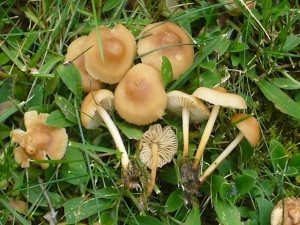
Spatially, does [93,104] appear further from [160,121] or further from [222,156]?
[222,156]

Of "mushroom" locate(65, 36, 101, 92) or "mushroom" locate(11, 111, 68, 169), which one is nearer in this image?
"mushroom" locate(11, 111, 68, 169)

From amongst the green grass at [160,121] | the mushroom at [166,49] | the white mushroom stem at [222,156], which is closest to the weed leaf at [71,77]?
the green grass at [160,121]

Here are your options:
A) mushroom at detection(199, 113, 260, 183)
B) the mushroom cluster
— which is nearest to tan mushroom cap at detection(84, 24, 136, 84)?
the mushroom cluster

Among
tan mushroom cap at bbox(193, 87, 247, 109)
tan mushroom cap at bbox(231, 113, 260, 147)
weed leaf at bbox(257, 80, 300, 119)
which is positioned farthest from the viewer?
weed leaf at bbox(257, 80, 300, 119)

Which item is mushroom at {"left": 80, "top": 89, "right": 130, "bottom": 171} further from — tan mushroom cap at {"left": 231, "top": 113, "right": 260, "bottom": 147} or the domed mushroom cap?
tan mushroom cap at {"left": 231, "top": 113, "right": 260, "bottom": 147}

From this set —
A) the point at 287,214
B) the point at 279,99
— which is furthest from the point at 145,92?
the point at 287,214

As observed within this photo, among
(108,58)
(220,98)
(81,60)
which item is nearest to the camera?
(220,98)
